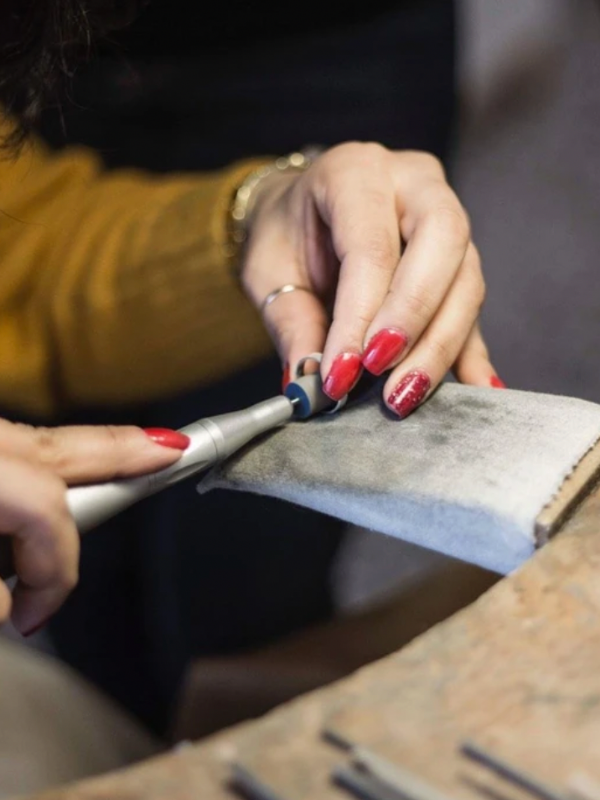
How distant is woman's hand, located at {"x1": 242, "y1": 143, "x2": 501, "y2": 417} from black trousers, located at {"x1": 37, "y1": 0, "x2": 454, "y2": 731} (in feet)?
0.86

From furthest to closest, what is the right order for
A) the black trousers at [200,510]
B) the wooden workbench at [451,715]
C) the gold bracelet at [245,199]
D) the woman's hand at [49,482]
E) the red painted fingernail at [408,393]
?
the black trousers at [200,510], the gold bracelet at [245,199], the red painted fingernail at [408,393], the woman's hand at [49,482], the wooden workbench at [451,715]

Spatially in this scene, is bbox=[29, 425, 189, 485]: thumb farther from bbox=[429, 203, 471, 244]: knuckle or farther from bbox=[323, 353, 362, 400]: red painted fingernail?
bbox=[429, 203, 471, 244]: knuckle

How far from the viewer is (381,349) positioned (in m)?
0.56

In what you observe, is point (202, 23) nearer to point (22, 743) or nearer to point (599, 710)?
point (22, 743)

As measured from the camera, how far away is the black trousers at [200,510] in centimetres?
100

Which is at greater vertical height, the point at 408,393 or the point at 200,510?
the point at 408,393

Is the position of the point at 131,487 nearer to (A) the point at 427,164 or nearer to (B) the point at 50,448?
(B) the point at 50,448

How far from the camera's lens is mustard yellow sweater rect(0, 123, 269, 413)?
0.85 m

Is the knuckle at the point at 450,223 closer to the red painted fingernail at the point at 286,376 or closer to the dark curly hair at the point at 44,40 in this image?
the red painted fingernail at the point at 286,376

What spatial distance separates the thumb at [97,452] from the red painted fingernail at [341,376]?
4.5 inches

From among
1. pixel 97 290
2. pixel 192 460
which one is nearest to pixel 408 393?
pixel 192 460

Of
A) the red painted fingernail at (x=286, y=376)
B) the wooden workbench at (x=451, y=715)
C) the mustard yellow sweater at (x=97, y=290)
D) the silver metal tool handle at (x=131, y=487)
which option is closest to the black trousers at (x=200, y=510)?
the mustard yellow sweater at (x=97, y=290)

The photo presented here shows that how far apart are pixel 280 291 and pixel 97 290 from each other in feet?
0.84

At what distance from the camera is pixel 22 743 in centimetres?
63
